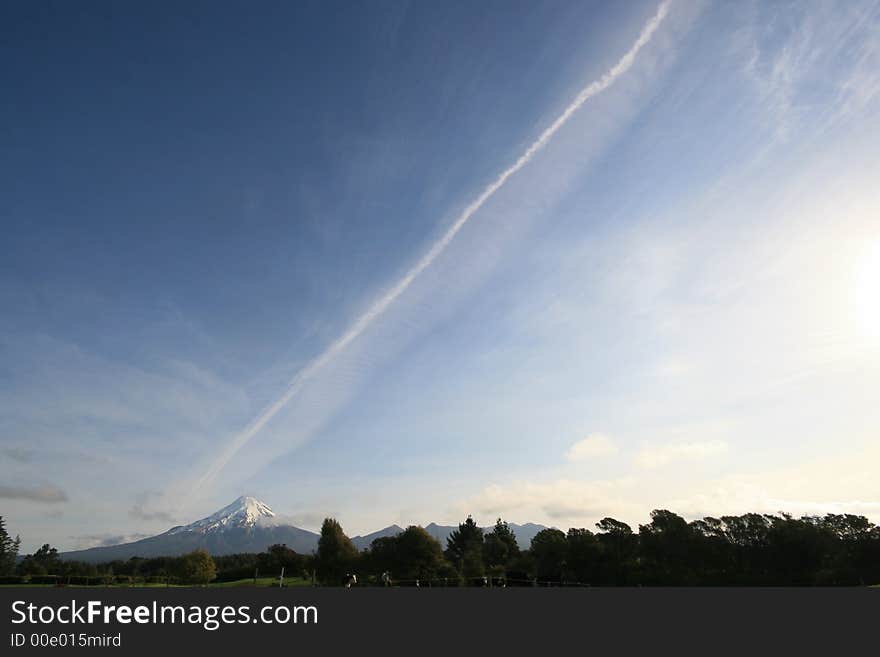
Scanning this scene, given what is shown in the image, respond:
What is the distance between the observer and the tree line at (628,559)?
7219cm

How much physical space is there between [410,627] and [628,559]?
7889 centimetres

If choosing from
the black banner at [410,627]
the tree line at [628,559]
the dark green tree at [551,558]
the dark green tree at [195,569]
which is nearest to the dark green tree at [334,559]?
the tree line at [628,559]

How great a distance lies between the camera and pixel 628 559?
282 ft

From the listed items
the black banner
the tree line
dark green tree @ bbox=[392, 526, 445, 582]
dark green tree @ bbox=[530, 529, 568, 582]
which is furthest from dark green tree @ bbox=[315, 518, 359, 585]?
the black banner

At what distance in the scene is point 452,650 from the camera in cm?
1512

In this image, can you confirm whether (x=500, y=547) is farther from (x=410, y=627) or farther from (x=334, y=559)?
(x=410, y=627)

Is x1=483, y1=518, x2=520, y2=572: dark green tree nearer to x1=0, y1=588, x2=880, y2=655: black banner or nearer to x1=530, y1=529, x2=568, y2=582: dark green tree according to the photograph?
x1=530, y1=529, x2=568, y2=582: dark green tree

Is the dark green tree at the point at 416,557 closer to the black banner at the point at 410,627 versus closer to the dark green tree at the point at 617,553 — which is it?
the dark green tree at the point at 617,553

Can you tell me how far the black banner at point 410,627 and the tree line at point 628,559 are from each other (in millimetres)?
50322

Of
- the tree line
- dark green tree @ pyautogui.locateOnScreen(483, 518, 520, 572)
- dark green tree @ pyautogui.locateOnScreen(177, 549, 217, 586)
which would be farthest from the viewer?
dark green tree @ pyautogui.locateOnScreen(483, 518, 520, 572)

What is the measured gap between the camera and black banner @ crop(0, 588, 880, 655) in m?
15.7

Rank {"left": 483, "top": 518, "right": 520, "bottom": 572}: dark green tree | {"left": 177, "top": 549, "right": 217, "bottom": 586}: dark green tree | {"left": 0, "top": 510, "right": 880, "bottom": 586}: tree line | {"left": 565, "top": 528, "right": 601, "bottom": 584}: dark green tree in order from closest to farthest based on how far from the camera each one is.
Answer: {"left": 0, "top": 510, "right": 880, "bottom": 586}: tree line
{"left": 177, "top": 549, "right": 217, "bottom": 586}: dark green tree
{"left": 565, "top": 528, "right": 601, "bottom": 584}: dark green tree
{"left": 483, "top": 518, "right": 520, "bottom": 572}: dark green tree

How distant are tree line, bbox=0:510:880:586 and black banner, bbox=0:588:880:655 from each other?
165 ft

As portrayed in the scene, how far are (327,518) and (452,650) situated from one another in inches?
3189
